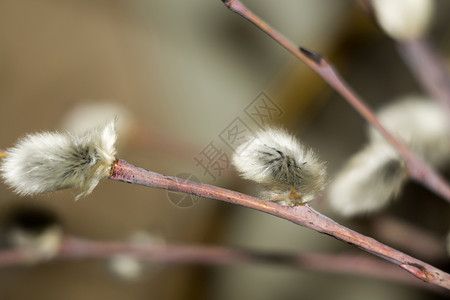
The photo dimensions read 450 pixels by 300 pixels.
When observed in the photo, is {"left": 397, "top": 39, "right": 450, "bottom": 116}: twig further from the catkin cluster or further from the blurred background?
the blurred background

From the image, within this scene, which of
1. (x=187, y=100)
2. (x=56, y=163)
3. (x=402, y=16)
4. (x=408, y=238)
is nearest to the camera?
(x=56, y=163)

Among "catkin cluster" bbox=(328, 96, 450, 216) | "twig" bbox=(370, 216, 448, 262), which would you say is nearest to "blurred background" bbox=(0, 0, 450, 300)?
"twig" bbox=(370, 216, 448, 262)

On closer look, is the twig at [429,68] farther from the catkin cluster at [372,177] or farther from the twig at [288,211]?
the twig at [288,211]

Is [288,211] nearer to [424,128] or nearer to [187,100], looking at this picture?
[424,128]

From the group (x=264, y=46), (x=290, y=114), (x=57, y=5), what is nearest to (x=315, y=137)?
(x=290, y=114)

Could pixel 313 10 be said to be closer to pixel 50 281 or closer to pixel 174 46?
pixel 174 46

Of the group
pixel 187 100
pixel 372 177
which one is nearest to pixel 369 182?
pixel 372 177
